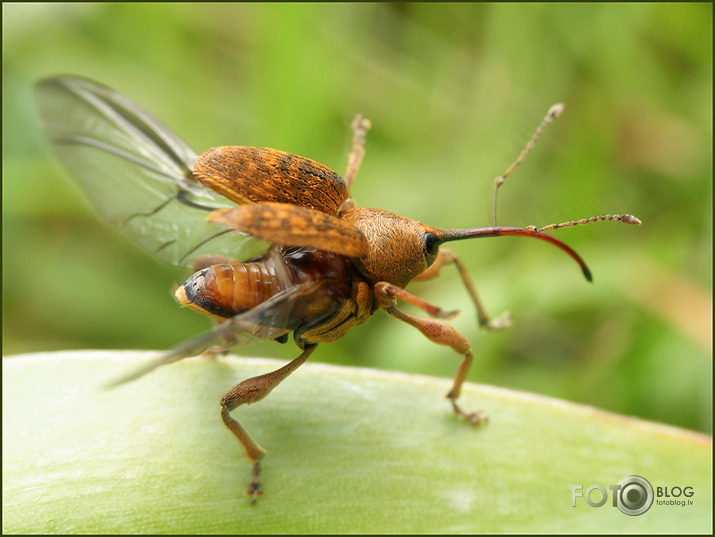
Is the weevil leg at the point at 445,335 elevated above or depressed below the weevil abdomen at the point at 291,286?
below

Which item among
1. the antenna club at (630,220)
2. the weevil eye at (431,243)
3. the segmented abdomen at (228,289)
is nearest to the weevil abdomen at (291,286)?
the segmented abdomen at (228,289)

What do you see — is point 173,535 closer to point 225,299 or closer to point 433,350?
point 225,299

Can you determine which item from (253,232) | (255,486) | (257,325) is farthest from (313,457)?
(253,232)

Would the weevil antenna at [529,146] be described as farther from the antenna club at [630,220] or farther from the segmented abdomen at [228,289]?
the segmented abdomen at [228,289]

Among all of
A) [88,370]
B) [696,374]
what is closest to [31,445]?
[88,370]

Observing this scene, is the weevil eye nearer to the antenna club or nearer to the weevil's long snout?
the weevil's long snout

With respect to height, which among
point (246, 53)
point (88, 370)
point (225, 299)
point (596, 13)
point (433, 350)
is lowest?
point (433, 350)

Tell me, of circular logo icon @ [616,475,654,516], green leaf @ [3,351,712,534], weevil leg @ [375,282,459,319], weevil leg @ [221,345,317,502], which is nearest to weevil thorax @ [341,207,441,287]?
weevil leg @ [375,282,459,319]
